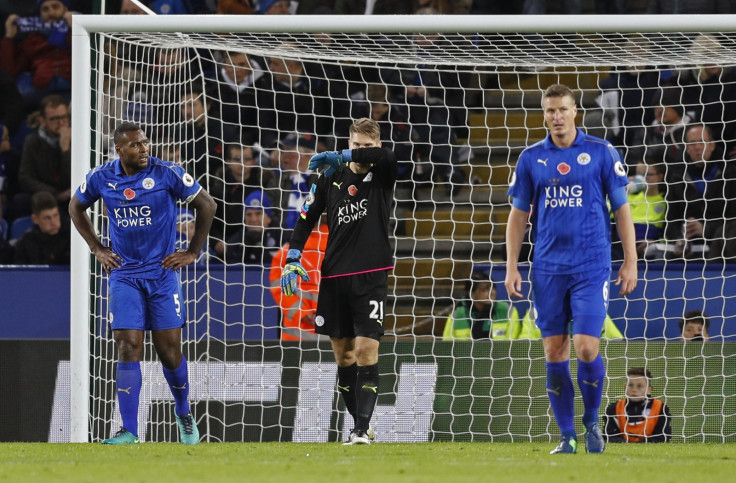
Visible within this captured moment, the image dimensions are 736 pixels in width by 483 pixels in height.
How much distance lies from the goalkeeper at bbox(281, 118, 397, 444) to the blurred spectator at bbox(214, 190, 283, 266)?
9.15 ft


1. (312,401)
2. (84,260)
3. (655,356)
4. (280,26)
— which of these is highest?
(280,26)

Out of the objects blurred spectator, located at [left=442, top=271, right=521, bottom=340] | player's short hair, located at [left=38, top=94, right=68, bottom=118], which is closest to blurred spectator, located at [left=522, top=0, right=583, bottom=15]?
blurred spectator, located at [left=442, top=271, right=521, bottom=340]

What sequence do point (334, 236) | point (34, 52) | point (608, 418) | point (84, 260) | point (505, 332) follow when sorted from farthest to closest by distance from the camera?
point (34, 52)
point (505, 332)
point (608, 418)
point (84, 260)
point (334, 236)

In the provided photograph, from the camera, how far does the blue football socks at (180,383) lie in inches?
285

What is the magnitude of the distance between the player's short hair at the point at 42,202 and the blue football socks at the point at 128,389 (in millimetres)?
4206

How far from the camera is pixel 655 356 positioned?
8391 millimetres

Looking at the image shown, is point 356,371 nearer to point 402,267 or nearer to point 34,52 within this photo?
point 402,267

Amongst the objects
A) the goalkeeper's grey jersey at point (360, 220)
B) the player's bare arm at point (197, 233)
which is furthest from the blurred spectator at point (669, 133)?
the player's bare arm at point (197, 233)

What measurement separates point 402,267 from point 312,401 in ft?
8.47

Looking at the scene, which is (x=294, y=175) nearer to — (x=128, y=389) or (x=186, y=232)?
(x=186, y=232)

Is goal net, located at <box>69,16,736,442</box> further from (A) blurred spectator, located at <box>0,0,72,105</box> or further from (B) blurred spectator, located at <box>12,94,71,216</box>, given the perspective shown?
(A) blurred spectator, located at <box>0,0,72,105</box>

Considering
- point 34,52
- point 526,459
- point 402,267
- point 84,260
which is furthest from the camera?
point 34,52

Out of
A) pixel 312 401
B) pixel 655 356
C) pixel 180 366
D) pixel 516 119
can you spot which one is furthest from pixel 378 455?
pixel 516 119

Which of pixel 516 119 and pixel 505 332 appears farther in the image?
pixel 516 119
